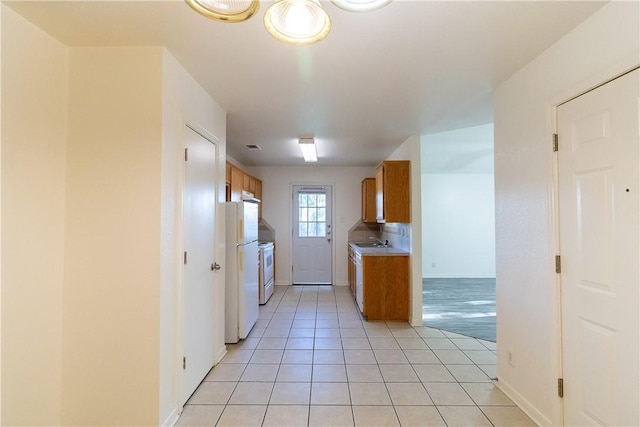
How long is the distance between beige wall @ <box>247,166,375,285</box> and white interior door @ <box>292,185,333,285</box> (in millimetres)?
122

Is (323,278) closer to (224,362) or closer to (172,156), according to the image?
(224,362)

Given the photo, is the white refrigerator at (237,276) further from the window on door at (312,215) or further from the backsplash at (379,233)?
the window on door at (312,215)

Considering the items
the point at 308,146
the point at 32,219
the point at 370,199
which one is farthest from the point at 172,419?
the point at 370,199

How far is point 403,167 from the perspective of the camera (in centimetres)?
409

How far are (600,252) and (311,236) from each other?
4954 millimetres

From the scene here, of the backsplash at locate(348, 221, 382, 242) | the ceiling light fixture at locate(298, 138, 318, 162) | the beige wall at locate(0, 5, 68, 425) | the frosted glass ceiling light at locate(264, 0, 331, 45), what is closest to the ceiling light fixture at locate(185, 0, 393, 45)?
the frosted glass ceiling light at locate(264, 0, 331, 45)

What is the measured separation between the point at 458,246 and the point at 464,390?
488 cm

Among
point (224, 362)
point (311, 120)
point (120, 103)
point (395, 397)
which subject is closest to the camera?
point (120, 103)

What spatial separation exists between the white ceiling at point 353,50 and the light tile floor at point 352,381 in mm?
2371

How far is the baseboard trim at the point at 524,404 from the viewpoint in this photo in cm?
194

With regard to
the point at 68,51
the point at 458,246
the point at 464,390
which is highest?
the point at 68,51

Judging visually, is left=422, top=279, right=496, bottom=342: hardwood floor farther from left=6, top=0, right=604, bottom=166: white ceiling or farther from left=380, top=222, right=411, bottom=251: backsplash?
left=6, top=0, right=604, bottom=166: white ceiling

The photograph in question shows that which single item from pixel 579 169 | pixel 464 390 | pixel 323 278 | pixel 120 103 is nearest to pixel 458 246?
pixel 323 278

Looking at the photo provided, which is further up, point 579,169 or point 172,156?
point 172,156
